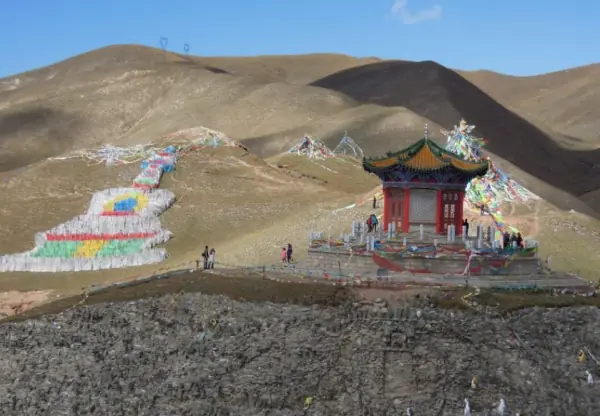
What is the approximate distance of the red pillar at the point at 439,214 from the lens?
30312 mm

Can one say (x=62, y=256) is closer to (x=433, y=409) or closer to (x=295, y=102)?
(x=433, y=409)

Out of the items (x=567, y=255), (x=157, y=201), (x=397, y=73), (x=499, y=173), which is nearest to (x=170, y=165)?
(x=157, y=201)

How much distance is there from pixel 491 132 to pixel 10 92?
77.5m

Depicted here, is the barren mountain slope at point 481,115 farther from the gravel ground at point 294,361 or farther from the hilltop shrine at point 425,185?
the gravel ground at point 294,361

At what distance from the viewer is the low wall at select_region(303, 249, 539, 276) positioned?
26.8 meters

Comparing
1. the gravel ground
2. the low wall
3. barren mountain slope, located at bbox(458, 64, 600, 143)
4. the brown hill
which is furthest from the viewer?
barren mountain slope, located at bbox(458, 64, 600, 143)

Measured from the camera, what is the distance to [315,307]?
891 inches

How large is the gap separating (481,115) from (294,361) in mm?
97305

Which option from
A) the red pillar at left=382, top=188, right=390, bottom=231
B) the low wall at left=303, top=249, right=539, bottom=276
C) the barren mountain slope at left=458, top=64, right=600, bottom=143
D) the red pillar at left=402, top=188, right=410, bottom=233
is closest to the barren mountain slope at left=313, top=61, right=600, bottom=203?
the barren mountain slope at left=458, top=64, right=600, bottom=143

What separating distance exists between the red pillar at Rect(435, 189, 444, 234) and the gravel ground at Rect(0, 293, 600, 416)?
25.8 ft

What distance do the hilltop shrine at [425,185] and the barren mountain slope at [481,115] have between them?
2419 inches

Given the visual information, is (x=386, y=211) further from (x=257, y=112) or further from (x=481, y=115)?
(x=481, y=115)

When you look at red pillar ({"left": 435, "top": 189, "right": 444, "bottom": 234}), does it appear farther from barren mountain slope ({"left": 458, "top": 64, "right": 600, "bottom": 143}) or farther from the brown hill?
barren mountain slope ({"left": 458, "top": 64, "right": 600, "bottom": 143})

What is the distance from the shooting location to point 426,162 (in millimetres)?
30203
